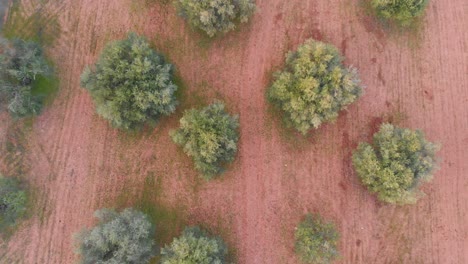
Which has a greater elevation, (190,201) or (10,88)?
(10,88)

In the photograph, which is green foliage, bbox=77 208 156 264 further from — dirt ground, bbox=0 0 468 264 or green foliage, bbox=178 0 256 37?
green foliage, bbox=178 0 256 37

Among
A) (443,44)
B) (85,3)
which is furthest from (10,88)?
(443,44)

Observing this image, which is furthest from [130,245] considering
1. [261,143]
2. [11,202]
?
[261,143]

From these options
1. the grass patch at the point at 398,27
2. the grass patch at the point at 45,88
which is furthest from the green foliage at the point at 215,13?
the grass patch at the point at 45,88

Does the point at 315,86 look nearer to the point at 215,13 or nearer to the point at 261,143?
the point at 261,143

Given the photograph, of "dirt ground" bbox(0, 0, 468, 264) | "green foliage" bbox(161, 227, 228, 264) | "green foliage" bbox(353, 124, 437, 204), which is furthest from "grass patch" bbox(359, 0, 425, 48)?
"green foliage" bbox(161, 227, 228, 264)

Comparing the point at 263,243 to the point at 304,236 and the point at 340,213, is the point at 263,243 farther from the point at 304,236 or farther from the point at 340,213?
the point at 340,213

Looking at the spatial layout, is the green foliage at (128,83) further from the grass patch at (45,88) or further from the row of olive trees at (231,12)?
the row of olive trees at (231,12)
